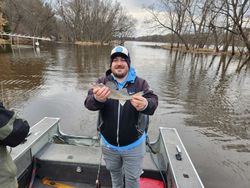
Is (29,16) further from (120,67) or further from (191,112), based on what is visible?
(120,67)

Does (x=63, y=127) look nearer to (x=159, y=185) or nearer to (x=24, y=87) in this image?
(x=159, y=185)

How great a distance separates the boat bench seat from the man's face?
1431 millimetres

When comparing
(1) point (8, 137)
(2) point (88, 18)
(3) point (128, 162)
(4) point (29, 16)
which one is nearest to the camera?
(1) point (8, 137)

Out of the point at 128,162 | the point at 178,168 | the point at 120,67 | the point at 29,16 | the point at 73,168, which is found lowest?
the point at 73,168

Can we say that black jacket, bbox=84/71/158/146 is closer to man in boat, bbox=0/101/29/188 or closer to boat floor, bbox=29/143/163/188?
man in boat, bbox=0/101/29/188

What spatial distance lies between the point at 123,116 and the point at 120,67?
506 mm

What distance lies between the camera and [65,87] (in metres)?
Answer: 9.52

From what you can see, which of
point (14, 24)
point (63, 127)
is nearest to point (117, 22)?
point (14, 24)

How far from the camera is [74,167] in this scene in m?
2.97

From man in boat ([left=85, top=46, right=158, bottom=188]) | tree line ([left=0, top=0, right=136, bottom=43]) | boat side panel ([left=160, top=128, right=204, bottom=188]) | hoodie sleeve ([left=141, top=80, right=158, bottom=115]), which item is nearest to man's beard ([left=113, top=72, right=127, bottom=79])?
man in boat ([left=85, top=46, right=158, bottom=188])

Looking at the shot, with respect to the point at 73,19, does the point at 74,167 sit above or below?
below

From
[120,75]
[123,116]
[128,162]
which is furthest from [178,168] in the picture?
[120,75]

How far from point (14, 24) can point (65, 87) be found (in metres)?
41.8

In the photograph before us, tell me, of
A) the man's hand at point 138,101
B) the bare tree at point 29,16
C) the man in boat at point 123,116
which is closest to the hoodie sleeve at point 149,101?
the man in boat at point 123,116
